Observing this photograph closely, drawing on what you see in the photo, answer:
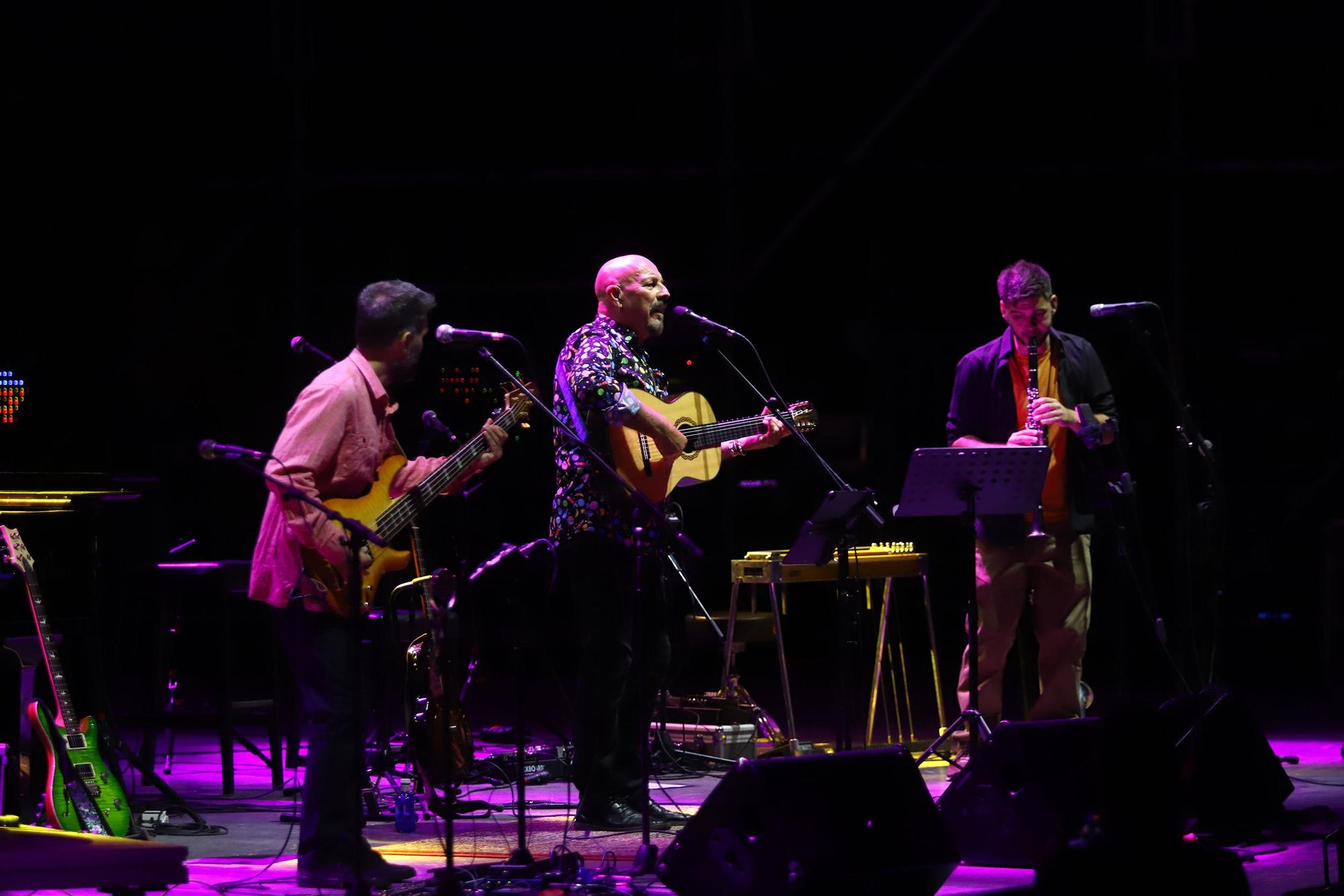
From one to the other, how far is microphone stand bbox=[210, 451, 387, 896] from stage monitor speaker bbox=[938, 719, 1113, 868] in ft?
5.92

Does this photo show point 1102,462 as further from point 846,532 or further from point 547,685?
point 547,685

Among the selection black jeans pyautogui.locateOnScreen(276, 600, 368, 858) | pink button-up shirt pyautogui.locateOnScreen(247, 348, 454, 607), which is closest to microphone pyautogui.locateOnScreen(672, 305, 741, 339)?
pink button-up shirt pyautogui.locateOnScreen(247, 348, 454, 607)

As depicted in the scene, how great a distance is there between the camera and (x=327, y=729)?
514cm

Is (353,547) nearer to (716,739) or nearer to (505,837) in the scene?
(505,837)

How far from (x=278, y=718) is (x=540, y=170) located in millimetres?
4900

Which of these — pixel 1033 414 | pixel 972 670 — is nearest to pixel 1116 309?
pixel 1033 414

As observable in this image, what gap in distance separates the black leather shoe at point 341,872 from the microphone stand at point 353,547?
102 mm

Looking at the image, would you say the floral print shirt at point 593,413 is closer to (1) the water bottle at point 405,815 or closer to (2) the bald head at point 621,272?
(2) the bald head at point 621,272

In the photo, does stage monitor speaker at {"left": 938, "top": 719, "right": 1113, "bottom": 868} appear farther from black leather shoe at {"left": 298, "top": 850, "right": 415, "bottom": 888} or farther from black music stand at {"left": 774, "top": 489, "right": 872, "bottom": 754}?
black leather shoe at {"left": 298, "top": 850, "right": 415, "bottom": 888}

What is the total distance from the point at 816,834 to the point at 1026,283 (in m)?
3.37

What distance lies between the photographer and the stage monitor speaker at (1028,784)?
5020mm

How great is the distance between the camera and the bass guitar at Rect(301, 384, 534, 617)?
5.16 meters

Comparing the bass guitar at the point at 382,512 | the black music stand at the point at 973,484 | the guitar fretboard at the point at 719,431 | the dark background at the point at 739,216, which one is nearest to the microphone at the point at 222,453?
the bass guitar at the point at 382,512

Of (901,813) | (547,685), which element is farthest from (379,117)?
(901,813)
